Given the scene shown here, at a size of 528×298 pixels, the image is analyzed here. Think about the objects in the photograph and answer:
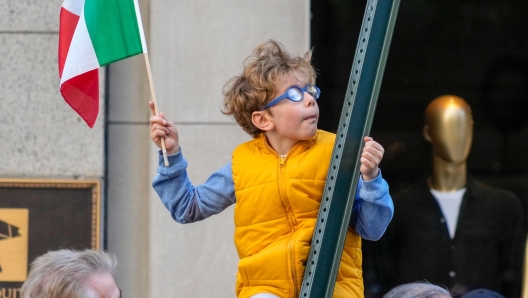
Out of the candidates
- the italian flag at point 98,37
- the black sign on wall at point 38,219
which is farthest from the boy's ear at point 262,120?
the black sign on wall at point 38,219

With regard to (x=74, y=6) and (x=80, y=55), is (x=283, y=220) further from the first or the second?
(x=74, y=6)

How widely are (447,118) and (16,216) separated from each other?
2509mm

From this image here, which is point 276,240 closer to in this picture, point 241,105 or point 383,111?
point 241,105

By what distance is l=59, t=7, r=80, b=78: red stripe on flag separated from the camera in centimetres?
295

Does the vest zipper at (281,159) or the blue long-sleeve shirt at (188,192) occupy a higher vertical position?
the vest zipper at (281,159)

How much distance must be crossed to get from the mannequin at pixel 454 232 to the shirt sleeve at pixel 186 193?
2351 millimetres

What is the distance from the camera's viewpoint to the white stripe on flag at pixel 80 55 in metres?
2.88

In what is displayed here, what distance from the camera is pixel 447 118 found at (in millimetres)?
5027

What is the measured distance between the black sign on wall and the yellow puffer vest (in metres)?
2.12

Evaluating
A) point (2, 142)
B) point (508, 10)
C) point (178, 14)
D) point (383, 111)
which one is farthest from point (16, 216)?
point (508, 10)

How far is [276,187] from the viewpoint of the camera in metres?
2.75

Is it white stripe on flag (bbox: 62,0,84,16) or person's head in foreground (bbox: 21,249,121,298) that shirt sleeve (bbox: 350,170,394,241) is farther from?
white stripe on flag (bbox: 62,0,84,16)

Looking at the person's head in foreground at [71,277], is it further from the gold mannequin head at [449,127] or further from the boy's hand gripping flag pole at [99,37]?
the gold mannequin head at [449,127]

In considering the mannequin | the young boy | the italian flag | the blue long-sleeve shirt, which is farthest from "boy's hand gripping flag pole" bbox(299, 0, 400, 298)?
the mannequin
